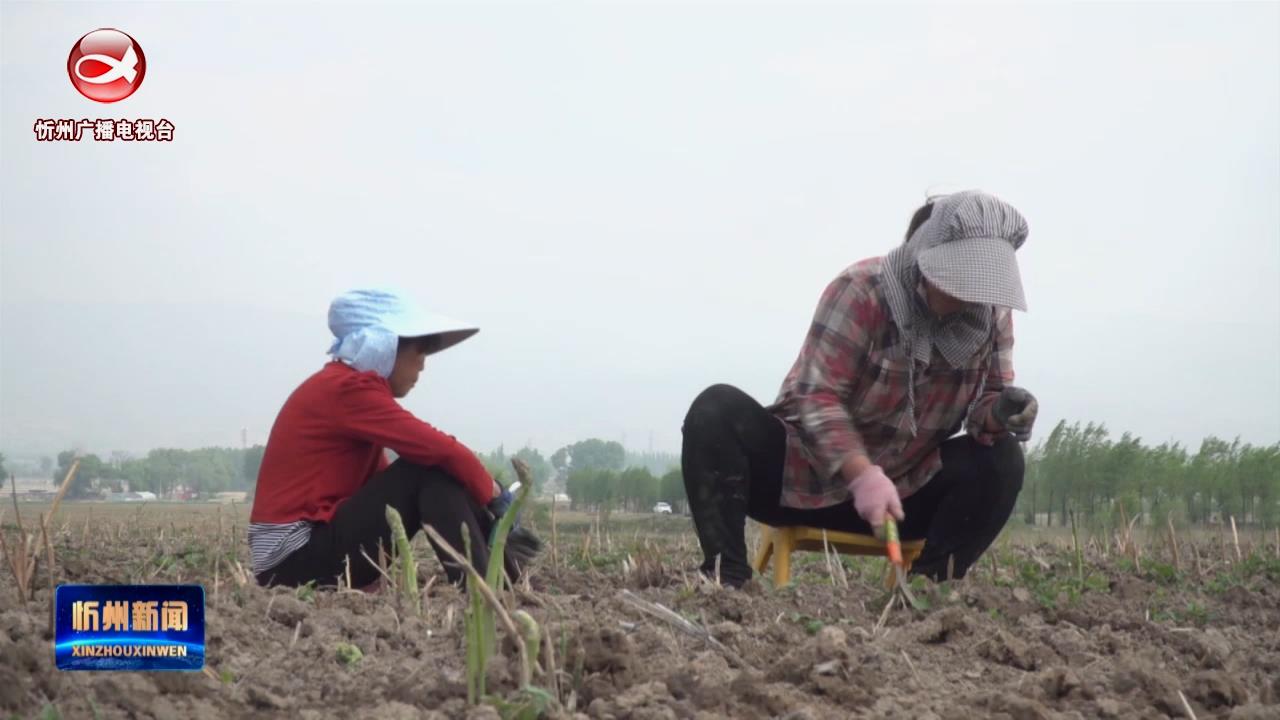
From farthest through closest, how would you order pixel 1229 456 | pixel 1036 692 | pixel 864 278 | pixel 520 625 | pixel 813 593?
pixel 1229 456, pixel 864 278, pixel 813 593, pixel 1036 692, pixel 520 625

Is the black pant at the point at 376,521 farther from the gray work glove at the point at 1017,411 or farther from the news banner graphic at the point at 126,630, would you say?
the news banner graphic at the point at 126,630

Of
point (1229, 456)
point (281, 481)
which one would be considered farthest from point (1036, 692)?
point (1229, 456)

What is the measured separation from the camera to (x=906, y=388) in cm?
355

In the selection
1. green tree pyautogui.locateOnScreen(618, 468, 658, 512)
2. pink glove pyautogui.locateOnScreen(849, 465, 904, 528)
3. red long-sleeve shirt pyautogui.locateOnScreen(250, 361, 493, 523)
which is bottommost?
green tree pyautogui.locateOnScreen(618, 468, 658, 512)

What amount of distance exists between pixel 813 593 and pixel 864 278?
1.01 meters

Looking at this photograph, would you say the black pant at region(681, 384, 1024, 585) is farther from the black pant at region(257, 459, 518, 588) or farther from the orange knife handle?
the orange knife handle

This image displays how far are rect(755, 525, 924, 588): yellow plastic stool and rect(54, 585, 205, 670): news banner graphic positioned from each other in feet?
6.78

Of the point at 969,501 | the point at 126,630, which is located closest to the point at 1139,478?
the point at 969,501

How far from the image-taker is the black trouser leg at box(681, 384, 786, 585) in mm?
3549

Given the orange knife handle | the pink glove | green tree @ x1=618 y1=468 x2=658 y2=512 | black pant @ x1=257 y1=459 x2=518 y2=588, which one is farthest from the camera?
green tree @ x1=618 y1=468 x2=658 y2=512

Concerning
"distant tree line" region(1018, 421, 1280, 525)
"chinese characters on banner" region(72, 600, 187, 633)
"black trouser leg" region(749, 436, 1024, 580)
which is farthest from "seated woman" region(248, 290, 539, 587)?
"distant tree line" region(1018, 421, 1280, 525)

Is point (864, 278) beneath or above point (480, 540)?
above

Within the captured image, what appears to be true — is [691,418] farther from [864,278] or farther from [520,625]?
[520,625]

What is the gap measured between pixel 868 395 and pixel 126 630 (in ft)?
7.43
